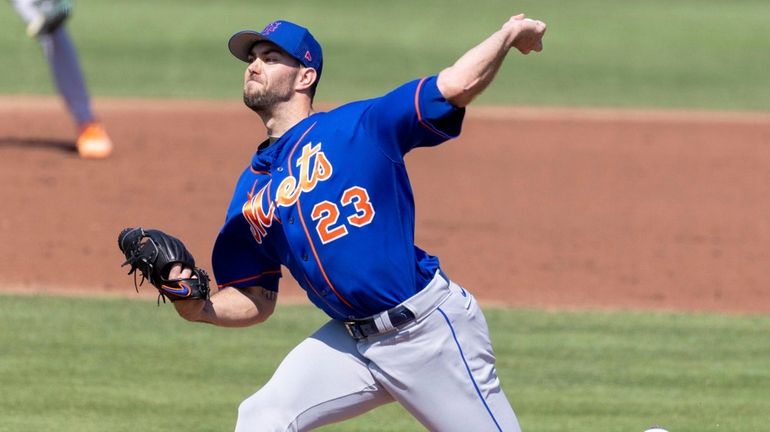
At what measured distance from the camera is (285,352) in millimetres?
7590

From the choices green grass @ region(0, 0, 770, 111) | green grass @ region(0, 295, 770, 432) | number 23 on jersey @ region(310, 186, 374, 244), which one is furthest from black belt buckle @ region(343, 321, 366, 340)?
green grass @ region(0, 0, 770, 111)

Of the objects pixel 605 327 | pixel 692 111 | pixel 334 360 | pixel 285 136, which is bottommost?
pixel 692 111

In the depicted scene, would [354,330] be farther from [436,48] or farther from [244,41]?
[436,48]

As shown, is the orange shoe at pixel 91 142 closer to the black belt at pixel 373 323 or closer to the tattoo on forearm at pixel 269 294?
the tattoo on forearm at pixel 269 294

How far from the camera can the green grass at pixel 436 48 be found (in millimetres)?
17922

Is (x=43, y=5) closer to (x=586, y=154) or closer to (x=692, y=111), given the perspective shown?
(x=586, y=154)

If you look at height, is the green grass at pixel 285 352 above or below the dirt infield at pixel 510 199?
above

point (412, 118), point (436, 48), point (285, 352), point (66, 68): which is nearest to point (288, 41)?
point (412, 118)

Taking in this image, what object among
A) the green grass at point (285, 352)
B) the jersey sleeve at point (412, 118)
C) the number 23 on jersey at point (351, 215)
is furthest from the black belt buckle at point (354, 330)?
the green grass at point (285, 352)

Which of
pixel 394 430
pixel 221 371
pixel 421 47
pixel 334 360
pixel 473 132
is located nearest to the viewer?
pixel 334 360

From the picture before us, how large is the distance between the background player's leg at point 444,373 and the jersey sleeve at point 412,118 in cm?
58

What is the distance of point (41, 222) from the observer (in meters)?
10.6

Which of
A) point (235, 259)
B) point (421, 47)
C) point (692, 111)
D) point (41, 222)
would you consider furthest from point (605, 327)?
point (421, 47)

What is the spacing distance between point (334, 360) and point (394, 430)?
182 cm
